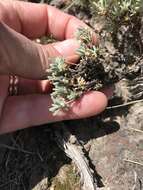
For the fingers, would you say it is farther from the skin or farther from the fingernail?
the fingernail

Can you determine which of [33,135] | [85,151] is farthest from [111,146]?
[33,135]

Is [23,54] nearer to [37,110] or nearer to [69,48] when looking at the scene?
[69,48]

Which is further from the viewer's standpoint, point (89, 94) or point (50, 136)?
point (50, 136)

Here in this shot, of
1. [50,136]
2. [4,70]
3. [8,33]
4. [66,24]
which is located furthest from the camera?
[66,24]

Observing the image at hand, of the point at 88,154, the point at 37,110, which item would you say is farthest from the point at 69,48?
the point at 88,154

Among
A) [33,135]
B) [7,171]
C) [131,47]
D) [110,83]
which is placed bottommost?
[7,171]

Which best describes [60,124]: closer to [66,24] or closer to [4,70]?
[4,70]

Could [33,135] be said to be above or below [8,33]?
below
